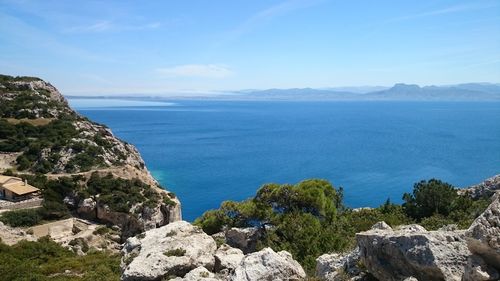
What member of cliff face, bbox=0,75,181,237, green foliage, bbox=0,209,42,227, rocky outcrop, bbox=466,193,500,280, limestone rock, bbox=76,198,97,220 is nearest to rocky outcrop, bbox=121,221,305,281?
rocky outcrop, bbox=466,193,500,280

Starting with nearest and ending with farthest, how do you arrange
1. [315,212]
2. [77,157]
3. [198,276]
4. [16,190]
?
[198,276] → [315,212] → [16,190] → [77,157]

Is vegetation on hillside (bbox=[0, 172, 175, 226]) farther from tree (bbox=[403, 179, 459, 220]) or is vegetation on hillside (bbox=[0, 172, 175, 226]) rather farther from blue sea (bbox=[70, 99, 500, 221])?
tree (bbox=[403, 179, 459, 220])

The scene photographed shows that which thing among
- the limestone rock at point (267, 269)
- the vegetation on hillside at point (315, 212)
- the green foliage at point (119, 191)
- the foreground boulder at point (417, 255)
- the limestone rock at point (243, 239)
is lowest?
the green foliage at point (119, 191)

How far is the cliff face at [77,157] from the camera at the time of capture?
42625 millimetres

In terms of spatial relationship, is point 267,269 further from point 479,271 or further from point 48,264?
point 48,264

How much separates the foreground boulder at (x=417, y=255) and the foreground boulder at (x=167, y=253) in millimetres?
6195

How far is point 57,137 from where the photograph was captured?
186ft

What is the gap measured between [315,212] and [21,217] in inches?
1106

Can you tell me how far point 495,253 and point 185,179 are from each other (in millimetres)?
76424

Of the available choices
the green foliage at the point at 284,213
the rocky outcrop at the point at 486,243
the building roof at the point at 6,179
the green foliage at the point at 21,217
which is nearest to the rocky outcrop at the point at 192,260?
the rocky outcrop at the point at 486,243

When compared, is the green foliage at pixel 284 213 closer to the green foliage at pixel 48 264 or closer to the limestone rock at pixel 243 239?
the limestone rock at pixel 243 239

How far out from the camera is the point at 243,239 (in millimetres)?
22938

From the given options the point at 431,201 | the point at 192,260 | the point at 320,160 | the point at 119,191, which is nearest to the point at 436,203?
the point at 431,201

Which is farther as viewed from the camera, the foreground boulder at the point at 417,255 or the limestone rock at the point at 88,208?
the limestone rock at the point at 88,208
